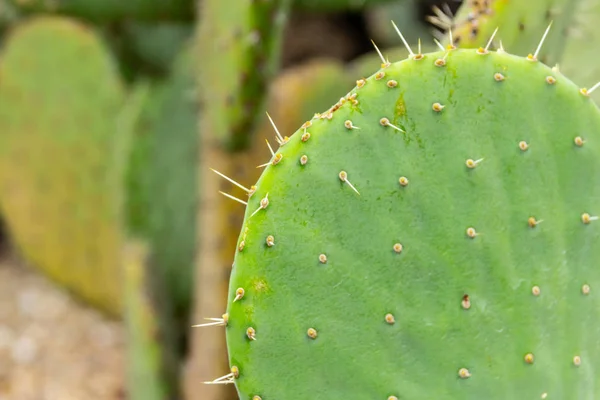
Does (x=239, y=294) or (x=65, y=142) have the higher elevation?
(x=239, y=294)

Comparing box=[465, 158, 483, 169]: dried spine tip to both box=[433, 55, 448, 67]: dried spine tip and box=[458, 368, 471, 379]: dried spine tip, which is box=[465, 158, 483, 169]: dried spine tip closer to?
box=[433, 55, 448, 67]: dried spine tip

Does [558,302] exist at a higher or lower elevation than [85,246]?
higher

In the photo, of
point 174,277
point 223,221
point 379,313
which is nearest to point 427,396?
point 379,313

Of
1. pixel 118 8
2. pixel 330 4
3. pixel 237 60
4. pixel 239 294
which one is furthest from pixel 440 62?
pixel 118 8

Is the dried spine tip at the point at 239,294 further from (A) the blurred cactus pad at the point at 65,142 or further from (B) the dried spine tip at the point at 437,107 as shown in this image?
(A) the blurred cactus pad at the point at 65,142

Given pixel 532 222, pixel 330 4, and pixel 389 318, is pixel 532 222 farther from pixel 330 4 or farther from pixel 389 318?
pixel 330 4

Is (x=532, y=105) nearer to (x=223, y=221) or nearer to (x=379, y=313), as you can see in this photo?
(x=379, y=313)

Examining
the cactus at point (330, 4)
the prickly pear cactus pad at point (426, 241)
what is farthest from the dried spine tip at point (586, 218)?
the cactus at point (330, 4)
